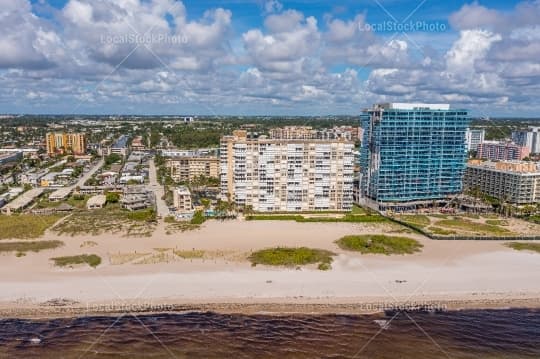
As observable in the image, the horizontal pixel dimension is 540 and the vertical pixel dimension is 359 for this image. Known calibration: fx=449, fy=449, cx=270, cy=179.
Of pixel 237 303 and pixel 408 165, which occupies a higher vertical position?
pixel 408 165

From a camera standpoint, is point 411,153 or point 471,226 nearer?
point 471,226

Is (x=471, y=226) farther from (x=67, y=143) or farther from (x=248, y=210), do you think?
(x=67, y=143)

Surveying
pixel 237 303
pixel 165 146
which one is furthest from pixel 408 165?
pixel 165 146

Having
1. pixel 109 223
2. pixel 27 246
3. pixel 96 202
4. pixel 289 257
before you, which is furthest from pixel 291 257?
pixel 96 202

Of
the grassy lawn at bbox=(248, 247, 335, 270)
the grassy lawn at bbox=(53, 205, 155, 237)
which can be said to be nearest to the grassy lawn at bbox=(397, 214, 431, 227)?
the grassy lawn at bbox=(248, 247, 335, 270)

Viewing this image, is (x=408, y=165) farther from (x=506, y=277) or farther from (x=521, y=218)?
(x=506, y=277)

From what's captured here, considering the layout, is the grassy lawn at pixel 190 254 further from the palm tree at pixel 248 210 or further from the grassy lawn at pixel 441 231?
the grassy lawn at pixel 441 231
